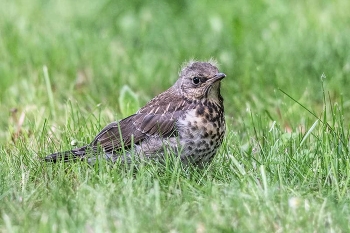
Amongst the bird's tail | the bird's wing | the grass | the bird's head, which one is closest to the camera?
the grass

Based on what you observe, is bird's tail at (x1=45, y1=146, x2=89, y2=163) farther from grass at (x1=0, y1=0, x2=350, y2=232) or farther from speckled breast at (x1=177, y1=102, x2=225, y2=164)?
speckled breast at (x1=177, y1=102, x2=225, y2=164)

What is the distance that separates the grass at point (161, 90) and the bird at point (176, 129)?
149 millimetres

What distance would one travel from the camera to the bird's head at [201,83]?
5.71 meters

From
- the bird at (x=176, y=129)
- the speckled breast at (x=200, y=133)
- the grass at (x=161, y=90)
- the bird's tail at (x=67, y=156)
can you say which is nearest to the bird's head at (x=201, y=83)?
the bird at (x=176, y=129)

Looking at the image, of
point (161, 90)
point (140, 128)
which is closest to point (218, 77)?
point (140, 128)

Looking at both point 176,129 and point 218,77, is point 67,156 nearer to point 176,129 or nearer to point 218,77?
point 176,129

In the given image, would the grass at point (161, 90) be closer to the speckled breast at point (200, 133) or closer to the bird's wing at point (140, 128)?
the speckled breast at point (200, 133)

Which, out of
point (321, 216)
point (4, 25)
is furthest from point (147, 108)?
point (4, 25)

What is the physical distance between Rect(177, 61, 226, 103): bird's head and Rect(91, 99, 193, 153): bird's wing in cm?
15

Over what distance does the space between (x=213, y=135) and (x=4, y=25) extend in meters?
4.76

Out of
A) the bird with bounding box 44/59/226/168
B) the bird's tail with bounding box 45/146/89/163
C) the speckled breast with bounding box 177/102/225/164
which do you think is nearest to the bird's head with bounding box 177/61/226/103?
the bird with bounding box 44/59/226/168

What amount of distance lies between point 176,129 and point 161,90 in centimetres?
250

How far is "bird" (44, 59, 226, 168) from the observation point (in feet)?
17.6

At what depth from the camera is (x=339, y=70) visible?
7.81 metres
